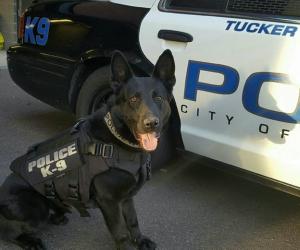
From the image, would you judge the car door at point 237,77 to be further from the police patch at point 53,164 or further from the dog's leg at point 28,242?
the dog's leg at point 28,242

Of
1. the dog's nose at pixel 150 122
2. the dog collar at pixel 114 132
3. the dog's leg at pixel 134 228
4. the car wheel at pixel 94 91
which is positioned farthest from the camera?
the car wheel at pixel 94 91

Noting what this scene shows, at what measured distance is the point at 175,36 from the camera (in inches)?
134

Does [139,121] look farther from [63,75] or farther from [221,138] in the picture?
[63,75]

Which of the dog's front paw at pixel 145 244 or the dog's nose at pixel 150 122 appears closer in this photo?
the dog's nose at pixel 150 122

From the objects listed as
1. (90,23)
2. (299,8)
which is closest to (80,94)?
(90,23)

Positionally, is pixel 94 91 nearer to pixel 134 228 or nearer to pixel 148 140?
pixel 134 228

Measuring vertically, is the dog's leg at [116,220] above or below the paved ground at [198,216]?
above

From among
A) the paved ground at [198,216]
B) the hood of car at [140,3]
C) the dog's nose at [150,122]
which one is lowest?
the paved ground at [198,216]

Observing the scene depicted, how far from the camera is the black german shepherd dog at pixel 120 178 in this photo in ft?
8.58

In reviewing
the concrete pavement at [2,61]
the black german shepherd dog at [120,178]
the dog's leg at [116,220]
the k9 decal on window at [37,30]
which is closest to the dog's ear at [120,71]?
the black german shepherd dog at [120,178]

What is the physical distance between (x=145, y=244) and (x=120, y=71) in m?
1.12

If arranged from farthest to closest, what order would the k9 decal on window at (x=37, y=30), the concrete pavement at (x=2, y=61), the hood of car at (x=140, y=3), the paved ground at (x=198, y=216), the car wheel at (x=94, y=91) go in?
the concrete pavement at (x=2, y=61), the k9 decal on window at (x=37, y=30), the car wheel at (x=94, y=91), the hood of car at (x=140, y=3), the paved ground at (x=198, y=216)

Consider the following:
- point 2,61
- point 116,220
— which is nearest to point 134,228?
point 116,220

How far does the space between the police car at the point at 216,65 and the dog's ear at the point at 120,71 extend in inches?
29.2
